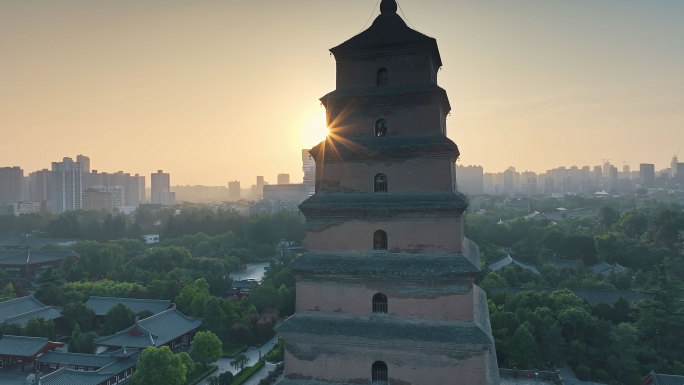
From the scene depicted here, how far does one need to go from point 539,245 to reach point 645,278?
50.4 feet

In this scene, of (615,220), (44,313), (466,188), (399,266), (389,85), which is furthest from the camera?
(466,188)

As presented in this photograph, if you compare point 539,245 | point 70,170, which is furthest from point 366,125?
point 70,170

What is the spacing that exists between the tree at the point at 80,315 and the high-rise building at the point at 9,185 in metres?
107

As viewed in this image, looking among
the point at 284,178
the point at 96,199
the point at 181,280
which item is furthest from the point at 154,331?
the point at 284,178

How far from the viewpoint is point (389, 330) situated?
10867mm

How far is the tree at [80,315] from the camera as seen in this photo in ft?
99.7

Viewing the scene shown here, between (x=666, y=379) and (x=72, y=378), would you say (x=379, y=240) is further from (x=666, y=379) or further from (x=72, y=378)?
(x=72, y=378)

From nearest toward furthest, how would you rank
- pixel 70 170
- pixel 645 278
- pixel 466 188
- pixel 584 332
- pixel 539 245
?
1. pixel 584 332
2. pixel 645 278
3. pixel 539 245
4. pixel 70 170
5. pixel 466 188

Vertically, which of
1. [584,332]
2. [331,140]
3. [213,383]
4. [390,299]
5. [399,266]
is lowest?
[213,383]

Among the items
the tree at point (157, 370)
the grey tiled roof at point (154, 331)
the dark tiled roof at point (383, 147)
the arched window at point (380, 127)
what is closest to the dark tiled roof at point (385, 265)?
the dark tiled roof at point (383, 147)

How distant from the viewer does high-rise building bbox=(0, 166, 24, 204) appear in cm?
11534

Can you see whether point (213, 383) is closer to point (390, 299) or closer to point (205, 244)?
point (390, 299)

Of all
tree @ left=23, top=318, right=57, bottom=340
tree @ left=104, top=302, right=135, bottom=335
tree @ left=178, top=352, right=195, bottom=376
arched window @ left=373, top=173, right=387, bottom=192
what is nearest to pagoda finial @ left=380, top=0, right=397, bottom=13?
arched window @ left=373, top=173, right=387, bottom=192

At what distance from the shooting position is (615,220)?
66688mm
